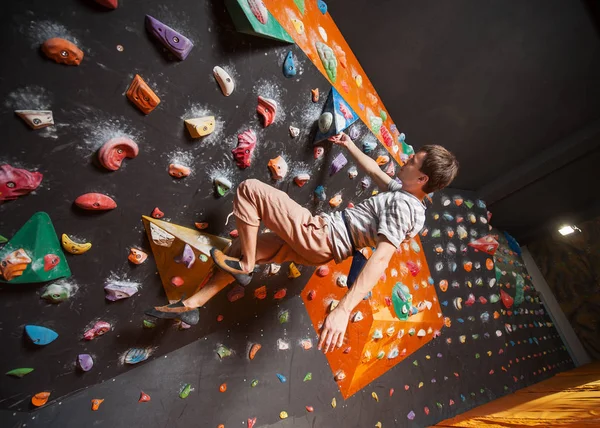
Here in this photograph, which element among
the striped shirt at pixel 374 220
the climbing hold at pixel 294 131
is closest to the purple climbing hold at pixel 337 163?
the climbing hold at pixel 294 131

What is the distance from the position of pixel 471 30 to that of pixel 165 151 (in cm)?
253

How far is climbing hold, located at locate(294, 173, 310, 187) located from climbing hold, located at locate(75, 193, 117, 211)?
2.99ft

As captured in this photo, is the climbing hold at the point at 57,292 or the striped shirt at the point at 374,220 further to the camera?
the striped shirt at the point at 374,220

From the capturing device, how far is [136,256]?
1.45 m

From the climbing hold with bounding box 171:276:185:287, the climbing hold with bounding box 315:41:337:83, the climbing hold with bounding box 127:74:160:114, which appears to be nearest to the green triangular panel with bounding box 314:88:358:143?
the climbing hold with bounding box 315:41:337:83

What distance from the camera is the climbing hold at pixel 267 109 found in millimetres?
1541

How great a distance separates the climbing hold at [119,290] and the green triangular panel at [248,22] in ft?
3.79

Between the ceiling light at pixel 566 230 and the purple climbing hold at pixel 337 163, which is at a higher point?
the ceiling light at pixel 566 230

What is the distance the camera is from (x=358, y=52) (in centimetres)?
256

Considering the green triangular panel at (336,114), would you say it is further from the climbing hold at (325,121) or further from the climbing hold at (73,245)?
the climbing hold at (73,245)

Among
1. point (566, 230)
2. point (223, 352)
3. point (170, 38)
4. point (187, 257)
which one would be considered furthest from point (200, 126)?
point (566, 230)

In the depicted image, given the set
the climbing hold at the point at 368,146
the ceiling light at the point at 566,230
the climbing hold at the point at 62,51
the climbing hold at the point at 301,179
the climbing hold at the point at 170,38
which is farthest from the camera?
the ceiling light at the point at 566,230

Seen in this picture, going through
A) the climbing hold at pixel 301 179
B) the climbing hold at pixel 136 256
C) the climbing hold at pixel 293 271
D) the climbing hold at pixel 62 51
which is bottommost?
the climbing hold at pixel 136 256

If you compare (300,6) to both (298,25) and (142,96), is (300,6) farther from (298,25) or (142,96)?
(142,96)
